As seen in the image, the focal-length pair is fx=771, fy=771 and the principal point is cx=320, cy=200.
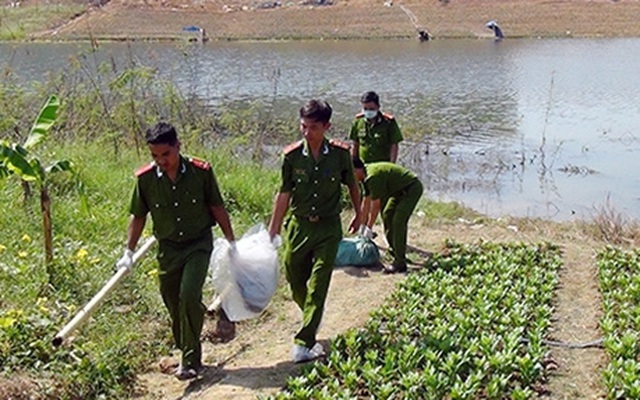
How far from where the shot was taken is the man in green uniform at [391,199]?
8023 mm

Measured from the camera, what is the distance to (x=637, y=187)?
14703 mm

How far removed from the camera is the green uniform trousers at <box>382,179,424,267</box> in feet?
27.2

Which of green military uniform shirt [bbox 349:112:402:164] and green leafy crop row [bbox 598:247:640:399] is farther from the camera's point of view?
green military uniform shirt [bbox 349:112:402:164]

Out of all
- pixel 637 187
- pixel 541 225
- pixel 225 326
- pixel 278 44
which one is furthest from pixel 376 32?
pixel 225 326

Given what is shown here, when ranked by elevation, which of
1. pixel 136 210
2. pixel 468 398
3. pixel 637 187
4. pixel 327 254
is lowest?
pixel 637 187

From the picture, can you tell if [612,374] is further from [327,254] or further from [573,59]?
[573,59]

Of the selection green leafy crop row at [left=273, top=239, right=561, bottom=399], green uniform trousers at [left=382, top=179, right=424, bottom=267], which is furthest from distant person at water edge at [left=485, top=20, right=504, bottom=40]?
green leafy crop row at [left=273, top=239, right=561, bottom=399]

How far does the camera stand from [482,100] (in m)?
22.6

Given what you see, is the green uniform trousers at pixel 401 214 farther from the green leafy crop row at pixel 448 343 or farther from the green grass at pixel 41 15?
the green grass at pixel 41 15

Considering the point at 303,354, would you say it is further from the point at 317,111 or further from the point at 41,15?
the point at 41,15

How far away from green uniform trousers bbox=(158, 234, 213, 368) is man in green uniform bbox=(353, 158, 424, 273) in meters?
2.54

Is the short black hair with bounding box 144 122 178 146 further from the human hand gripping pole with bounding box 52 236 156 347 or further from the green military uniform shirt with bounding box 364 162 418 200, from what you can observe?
the green military uniform shirt with bounding box 364 162 418 200

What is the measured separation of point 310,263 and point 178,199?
4.07 ft

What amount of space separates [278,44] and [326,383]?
123 feet
